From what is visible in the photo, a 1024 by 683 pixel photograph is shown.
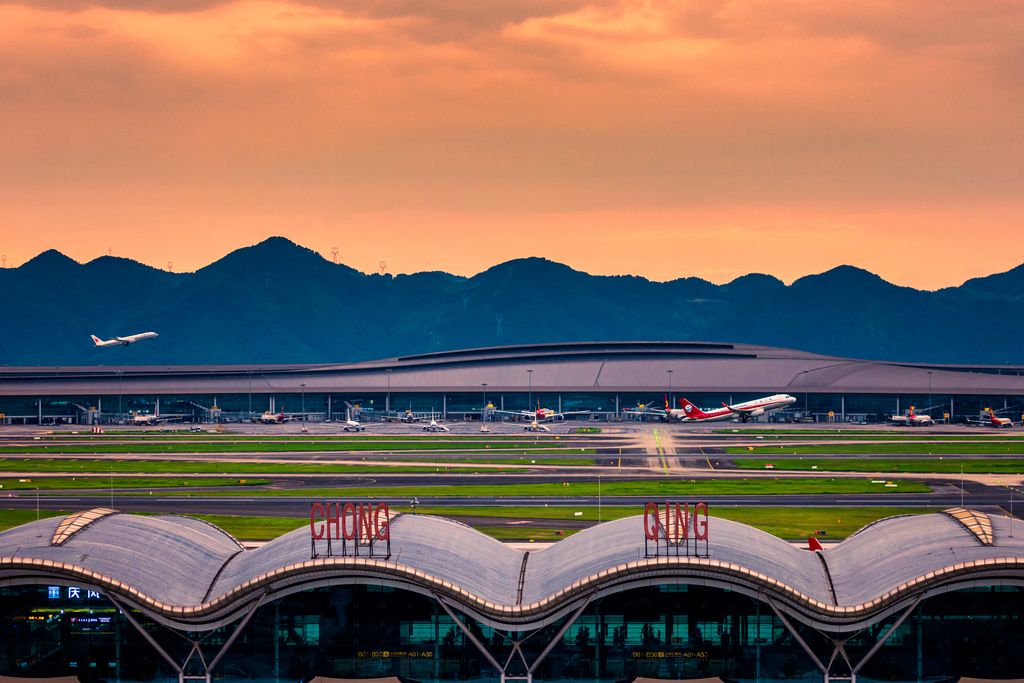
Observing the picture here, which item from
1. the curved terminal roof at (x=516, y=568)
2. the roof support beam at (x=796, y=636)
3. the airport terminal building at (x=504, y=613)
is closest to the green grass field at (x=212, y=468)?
the curved terminal roof at (x=516, y=568)

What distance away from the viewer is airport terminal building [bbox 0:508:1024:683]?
40.9m

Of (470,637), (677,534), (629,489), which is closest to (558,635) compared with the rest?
(470,637)

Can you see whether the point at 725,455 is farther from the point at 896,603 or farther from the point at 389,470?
the point at 896,603

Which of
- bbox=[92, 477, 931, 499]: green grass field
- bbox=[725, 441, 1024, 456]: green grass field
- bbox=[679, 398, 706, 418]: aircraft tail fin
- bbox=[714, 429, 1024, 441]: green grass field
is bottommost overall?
bbox=[92, 477, 931, 499]: green grass field

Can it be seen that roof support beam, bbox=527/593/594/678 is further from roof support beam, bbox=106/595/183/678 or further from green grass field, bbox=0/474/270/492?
green grass field, bbox=0/474/270/492

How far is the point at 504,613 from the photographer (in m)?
40.7

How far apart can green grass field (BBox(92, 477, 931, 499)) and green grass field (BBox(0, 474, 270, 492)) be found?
306 inches

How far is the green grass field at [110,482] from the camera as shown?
333 feet

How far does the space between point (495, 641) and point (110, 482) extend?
238 feet

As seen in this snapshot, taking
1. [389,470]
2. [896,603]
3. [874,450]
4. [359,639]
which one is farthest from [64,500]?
[874,450]

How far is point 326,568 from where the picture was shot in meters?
40.6

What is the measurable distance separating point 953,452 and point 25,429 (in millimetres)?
167740

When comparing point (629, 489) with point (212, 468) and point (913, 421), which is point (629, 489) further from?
point (913, 421)

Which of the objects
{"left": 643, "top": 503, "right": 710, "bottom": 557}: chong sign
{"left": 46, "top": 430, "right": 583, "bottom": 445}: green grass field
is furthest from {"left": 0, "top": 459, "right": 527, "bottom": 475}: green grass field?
{"left": 643, "top": 503, "right": 710, "bottom": 557}: chong sign
